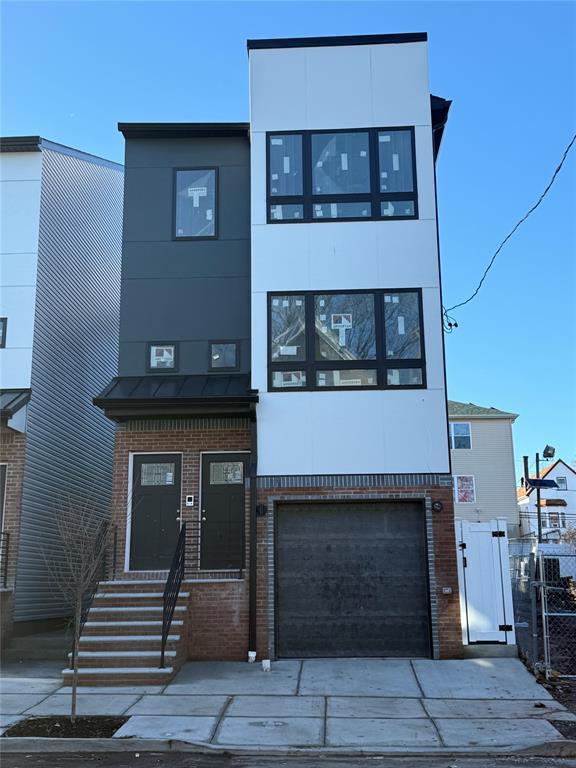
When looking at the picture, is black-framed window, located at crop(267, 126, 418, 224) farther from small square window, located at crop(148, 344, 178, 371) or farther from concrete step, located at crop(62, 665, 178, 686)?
concrete step, located at crop(62, 665, 178, 686)

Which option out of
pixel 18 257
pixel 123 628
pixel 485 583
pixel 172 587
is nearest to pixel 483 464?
pixel 485 583

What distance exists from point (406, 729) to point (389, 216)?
7.83 metres

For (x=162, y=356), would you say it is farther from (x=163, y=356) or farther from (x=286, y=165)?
(x=286, y=165)

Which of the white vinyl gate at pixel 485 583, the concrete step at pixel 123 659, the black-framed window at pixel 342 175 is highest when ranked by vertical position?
the black-framed window at pixel 342 175

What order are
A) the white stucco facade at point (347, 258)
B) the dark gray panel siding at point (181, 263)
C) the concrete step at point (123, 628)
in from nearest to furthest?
the concrete step at point (123, 628) → the white stucco facade at point (347, 258) → the dark gray panel siding at point (181, 263)

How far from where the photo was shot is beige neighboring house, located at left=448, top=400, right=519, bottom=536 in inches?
1126

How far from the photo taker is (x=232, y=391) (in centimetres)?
1248

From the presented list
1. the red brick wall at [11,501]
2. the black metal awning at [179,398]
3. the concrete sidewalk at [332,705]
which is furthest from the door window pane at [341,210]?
the concrete sidewalk at [332,705]

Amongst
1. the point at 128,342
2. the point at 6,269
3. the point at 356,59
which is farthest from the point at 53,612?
the point at 356,59

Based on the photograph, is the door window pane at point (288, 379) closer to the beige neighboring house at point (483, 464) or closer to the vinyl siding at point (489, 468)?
the vinyl siding at point (489, 468)

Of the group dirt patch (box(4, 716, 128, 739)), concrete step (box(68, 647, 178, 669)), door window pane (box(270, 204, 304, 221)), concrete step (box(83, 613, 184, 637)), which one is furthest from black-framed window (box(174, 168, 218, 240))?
dirt patch (box(4, 716, 128, 739))

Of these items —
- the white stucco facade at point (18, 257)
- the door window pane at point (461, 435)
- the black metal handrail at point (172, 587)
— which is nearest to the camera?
the black metal handrail at point (172, 587)

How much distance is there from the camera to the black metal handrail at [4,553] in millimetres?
12613

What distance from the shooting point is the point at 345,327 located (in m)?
12.4
